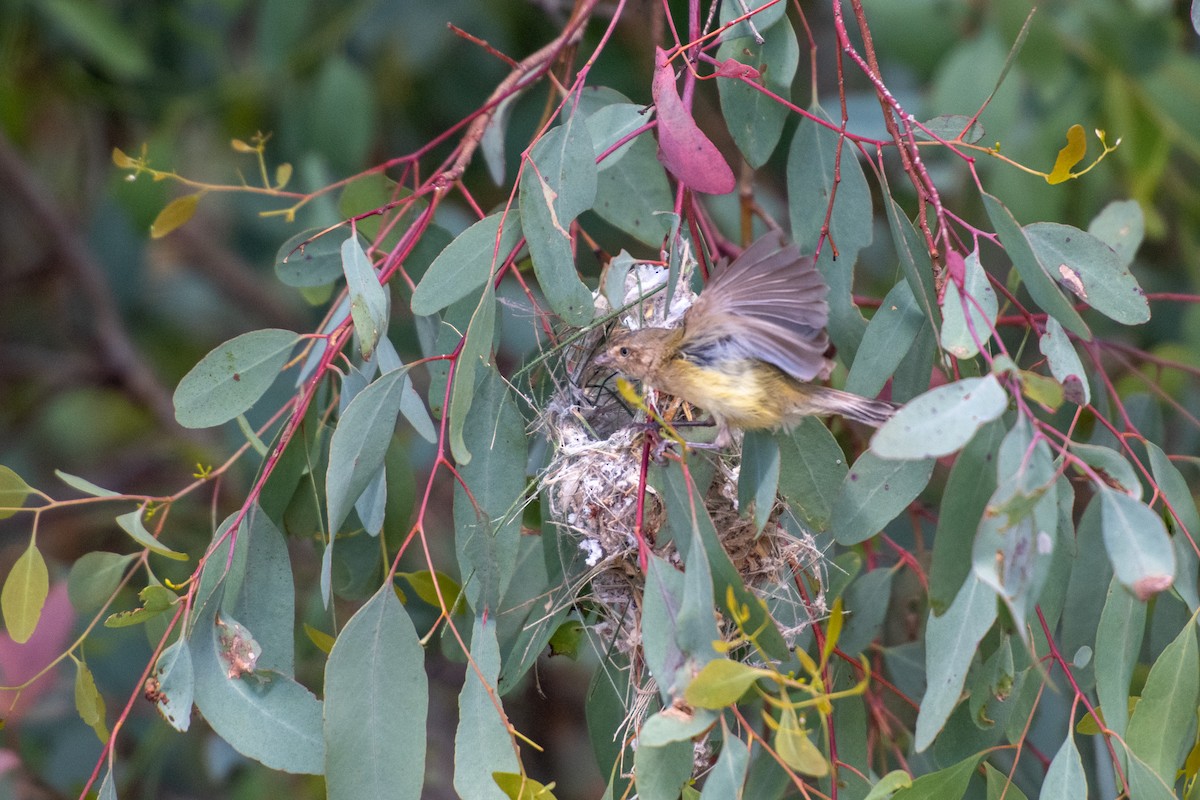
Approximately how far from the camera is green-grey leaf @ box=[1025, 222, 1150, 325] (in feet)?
5.74

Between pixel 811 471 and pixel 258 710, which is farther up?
pixel 811 471

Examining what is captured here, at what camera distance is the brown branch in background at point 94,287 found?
429 centimetres

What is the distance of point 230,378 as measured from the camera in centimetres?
187

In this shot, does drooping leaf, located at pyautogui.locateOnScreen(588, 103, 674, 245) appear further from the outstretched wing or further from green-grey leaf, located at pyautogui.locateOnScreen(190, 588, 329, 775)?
green-grey leaf, located at pyautogui.locateOnScreen(190, 588, 329, 775)

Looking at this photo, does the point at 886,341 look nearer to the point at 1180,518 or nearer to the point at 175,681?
the point at 1180,518

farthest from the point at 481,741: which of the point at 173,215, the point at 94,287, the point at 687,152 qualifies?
the point at 94,287

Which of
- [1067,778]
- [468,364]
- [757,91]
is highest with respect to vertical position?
[757,91]

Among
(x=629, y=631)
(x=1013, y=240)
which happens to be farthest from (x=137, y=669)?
(x=1013, y=240)

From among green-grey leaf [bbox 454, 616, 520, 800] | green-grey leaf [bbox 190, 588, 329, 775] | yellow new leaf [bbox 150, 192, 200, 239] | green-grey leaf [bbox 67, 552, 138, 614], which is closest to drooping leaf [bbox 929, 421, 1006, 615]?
green-grey leaf [bbox 454, 616, 520, 800]

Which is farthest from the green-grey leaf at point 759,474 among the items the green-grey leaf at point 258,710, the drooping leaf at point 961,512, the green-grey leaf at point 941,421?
the green-grey leaf at point 258,710

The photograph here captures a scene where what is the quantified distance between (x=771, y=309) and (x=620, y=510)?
42 cm

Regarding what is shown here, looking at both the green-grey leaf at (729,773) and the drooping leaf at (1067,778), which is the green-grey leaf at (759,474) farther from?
the drooping leaf at (1067,778)

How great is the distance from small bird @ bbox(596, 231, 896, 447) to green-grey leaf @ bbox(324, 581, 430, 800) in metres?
0.62

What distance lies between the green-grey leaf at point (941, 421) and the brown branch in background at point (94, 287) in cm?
348
